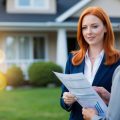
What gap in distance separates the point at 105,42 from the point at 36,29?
66.3ft

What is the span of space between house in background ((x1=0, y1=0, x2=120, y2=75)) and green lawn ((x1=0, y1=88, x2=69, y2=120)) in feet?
26.3

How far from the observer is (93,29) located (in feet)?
11.8

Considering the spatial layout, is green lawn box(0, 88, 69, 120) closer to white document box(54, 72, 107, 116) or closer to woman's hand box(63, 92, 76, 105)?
woman's hand box(63, 92, 76, 105)

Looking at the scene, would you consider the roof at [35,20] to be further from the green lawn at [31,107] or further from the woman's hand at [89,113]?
the woman's hand at [89,113]

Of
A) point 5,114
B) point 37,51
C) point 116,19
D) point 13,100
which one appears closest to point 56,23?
point 37,51

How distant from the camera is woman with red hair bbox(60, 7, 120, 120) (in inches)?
142

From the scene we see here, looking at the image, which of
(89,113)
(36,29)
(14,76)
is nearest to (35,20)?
(36,29)

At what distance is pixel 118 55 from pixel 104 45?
0.14 metres

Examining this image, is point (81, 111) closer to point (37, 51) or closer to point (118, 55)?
point (118, 55)

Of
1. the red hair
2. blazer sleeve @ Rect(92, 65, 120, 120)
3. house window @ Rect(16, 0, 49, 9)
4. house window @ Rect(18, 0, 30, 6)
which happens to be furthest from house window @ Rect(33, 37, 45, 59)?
blazer sleeve @ Rect(92, 65, 120, 120)

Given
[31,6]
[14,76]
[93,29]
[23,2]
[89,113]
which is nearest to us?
[89,113]

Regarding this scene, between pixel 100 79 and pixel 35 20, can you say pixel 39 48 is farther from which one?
pixel 100 79

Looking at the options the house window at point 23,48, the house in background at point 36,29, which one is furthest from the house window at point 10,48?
the house window at point 23,48

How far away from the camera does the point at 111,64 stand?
12.1ft
